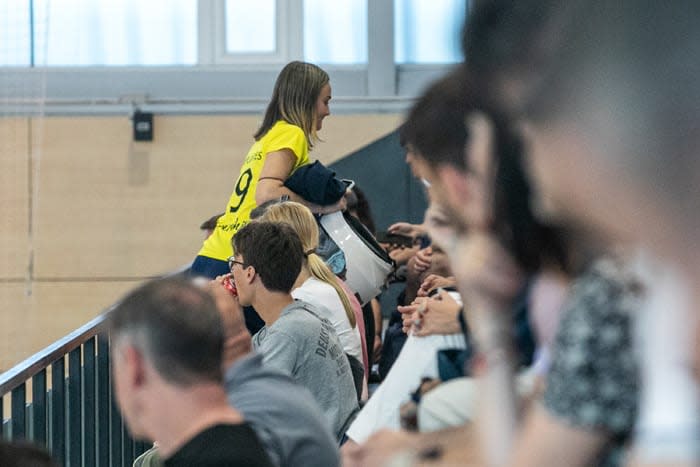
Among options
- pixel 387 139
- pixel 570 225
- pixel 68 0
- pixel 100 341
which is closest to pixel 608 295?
pixel 570 225

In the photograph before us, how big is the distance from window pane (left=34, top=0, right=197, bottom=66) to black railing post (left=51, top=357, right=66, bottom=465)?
4.15 meters

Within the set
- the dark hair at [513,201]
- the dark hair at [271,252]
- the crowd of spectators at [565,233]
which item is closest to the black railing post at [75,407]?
the dark hair at [271,252]

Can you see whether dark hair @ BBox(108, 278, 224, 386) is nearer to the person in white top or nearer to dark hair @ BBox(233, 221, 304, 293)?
dark hair @ BBox(233, 221, 304, 293)

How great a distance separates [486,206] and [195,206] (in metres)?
5.91

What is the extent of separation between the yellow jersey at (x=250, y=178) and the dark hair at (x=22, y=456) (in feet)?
6.76

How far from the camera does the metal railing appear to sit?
8.85ft

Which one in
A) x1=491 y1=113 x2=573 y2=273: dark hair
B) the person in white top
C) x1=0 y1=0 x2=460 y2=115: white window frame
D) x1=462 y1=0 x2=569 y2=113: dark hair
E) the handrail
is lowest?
the handrail

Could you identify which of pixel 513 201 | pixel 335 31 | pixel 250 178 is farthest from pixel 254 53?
pixel 513 201

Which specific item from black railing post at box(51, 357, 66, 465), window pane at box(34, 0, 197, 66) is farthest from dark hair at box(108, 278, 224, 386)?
window pane at box(34, 0, 197, 66)

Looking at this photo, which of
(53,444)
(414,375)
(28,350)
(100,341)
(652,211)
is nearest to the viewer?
(652,211)

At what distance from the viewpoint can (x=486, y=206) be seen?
0.93 meters

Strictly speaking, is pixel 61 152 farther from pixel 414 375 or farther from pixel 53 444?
pixel 414 375

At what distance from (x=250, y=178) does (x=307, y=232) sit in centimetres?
57

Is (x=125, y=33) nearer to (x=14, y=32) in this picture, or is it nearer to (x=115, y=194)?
(x=14, y=32)
